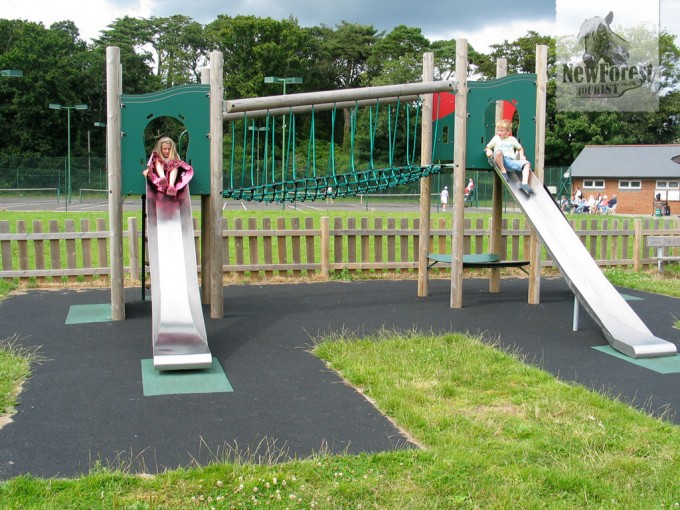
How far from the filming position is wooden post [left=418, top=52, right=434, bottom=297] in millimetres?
9359

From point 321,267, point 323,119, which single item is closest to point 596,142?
point 323,119

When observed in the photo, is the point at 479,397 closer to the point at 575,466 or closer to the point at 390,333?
the point at 575,466

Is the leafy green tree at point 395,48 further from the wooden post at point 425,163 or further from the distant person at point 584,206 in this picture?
the wooden post at point 425,163

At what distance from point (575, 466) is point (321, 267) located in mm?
7519

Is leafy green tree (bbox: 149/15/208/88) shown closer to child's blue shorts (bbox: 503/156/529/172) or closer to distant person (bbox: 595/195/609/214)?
distant person (bbox: 595/195/609/214)

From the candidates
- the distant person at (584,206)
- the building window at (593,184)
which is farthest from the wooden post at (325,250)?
the building window at (593,184)

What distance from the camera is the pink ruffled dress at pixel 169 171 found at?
709 cm

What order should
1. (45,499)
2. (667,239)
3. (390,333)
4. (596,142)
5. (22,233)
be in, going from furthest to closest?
(596,142), (667,239), (22,233), (390,333), (45,499)

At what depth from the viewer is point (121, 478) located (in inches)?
137

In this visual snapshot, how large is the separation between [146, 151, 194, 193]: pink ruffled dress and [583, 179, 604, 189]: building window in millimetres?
46771

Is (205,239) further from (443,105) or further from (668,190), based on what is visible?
(668,190)

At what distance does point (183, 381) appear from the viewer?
17.5 ft

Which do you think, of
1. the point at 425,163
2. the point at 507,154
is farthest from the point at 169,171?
the point at 507,154

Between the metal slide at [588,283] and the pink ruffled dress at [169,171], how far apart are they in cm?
399
